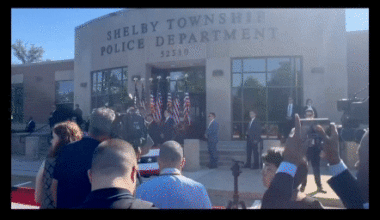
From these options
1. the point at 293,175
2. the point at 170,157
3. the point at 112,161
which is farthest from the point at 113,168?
the point at 293,175

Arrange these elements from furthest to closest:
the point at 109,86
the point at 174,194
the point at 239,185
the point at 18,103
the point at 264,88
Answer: the point at 18,103, the point at 109,86, the point at 264,88, the point at 239,185, the point at 174,194

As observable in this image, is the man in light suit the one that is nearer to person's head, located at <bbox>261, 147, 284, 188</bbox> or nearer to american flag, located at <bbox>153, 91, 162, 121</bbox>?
american flag, located at <bbox>153, 91, 162, 121</bbox>

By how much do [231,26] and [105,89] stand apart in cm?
792

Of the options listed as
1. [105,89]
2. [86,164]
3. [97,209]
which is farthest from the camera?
[105,89]

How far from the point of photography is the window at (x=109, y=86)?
15769mm

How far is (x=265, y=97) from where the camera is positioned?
1364 cm

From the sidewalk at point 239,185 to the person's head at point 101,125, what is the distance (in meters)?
3.78

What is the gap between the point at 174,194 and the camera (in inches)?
86.1

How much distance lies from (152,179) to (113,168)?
2.22 feet

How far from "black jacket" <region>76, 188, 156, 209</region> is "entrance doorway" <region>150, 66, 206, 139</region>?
1307 cm

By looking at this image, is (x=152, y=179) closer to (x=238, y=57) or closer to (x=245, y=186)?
(x=245, y=186)
